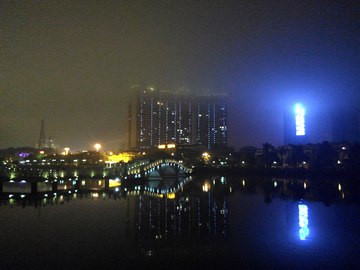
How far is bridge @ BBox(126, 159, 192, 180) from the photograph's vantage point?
1808 inches

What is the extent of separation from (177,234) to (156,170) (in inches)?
1554

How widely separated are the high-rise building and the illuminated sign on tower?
35957mm

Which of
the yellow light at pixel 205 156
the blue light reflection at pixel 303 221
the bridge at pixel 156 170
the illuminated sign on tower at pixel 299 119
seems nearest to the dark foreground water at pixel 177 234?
the blue light reflection at pixel 303 221

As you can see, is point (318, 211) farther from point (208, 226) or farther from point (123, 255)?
point (123, 255)

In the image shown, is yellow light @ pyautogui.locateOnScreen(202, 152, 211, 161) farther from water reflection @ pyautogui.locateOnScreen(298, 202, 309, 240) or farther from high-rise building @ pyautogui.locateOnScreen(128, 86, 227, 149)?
water reflection @ pyautogui.locateOnScreen(298, 202, 309, 240)

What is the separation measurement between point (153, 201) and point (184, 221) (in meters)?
8.63

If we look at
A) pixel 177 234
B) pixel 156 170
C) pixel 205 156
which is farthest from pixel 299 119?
pixel 177 234

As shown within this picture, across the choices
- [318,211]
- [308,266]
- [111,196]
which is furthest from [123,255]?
[111,196]

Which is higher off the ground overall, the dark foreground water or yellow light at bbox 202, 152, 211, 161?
yellow light at bbox 202, 152, 211, 161

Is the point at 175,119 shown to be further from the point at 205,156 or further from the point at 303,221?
the point at 303,221

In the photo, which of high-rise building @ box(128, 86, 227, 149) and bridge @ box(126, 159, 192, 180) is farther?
high-rise building @ box(128, 86, 227, 149)

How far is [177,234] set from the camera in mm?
Result: 14641

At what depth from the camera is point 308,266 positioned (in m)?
10.1

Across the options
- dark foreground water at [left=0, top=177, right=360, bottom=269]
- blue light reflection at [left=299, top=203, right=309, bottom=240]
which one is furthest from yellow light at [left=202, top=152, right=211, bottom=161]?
blue light reflection at [left=299, top=203, right=309, bottom=240]
